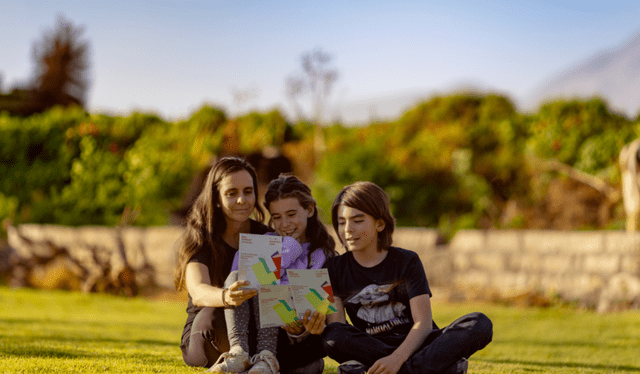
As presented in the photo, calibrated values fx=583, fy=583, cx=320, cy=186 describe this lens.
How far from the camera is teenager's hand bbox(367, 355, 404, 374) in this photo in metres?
A: 2.57

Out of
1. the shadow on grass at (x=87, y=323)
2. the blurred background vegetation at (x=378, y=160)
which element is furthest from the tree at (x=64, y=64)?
the shadow on grass at (x=87, y=323)

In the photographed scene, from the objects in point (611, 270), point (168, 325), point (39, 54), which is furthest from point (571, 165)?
Result: point (39, 54)

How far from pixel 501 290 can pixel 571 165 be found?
3.77m

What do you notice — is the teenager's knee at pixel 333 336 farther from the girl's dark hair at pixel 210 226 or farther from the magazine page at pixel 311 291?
the girl's dark hair at pixel 210 226

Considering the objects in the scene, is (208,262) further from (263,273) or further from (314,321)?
(314,321)

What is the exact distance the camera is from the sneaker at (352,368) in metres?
2.68

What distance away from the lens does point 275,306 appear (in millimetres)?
2760

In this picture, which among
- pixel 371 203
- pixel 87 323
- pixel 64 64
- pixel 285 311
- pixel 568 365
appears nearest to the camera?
pixel 285 311

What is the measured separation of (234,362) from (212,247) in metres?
0.67

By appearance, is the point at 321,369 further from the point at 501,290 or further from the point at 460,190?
the point at 460,190

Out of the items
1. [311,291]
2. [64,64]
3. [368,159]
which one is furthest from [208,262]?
[64,64]

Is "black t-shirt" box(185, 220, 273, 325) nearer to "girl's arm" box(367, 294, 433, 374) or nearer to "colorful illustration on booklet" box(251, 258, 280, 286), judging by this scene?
"colorful illustration on booklet" box(251, 258, 280, 286)

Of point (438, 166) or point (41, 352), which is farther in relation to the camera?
point (438, 166)

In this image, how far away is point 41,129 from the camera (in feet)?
42.8
